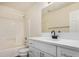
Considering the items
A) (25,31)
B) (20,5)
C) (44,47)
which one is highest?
(20,5)

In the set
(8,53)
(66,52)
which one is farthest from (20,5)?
(66,52)

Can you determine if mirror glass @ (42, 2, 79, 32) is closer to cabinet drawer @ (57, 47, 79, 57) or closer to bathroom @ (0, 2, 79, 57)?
bathroom @ (0, 2, 79, 57)

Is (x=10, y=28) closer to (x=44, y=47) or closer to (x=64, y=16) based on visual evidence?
(x=44, y=47)

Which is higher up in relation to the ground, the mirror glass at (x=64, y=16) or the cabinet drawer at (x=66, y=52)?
the mirror glass at (x=64, y=16)

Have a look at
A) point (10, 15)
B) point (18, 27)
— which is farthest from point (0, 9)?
point (18, 27)

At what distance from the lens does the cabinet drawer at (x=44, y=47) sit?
90 cm

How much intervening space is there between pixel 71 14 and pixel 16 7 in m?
0.68

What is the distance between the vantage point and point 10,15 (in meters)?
0.98

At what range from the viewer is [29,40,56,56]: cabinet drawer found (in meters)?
0.90

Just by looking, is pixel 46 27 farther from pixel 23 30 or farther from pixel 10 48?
pixel 10 48

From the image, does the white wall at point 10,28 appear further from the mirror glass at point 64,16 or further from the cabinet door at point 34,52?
the mirror glass at point 64,16

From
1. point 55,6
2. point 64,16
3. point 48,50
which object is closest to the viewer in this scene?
point 48,50

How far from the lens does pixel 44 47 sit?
1.04 meters

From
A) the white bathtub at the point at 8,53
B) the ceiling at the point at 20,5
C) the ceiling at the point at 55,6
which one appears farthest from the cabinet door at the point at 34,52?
the ceiling at the point at 55,6
